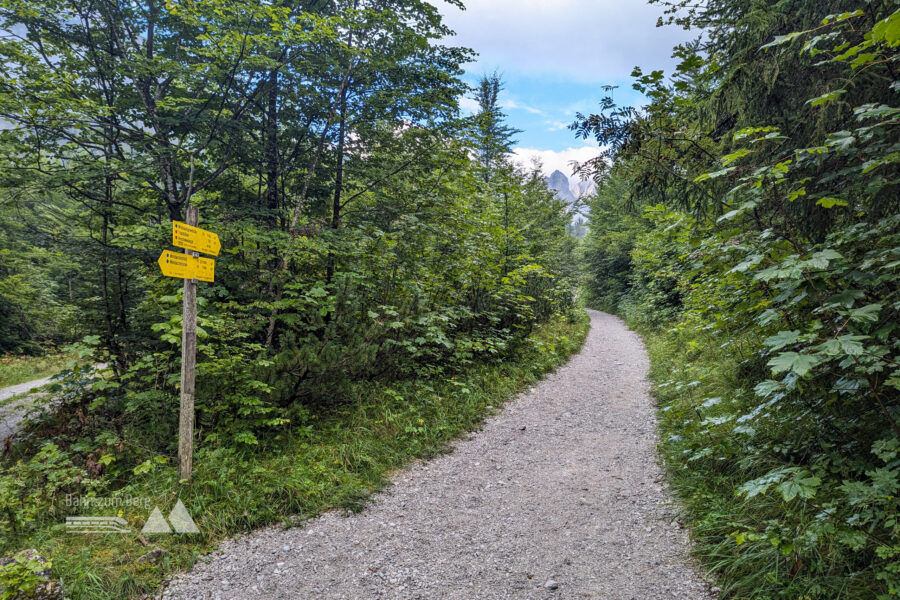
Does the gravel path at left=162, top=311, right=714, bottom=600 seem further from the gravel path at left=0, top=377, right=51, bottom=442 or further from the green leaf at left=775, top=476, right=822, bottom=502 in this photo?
the gravel path at left=0, top=377, right=51, bottom=442

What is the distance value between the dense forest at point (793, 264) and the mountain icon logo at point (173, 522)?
4.80 meters

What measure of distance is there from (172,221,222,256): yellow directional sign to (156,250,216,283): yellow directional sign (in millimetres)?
112

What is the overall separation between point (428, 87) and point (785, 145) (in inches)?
243

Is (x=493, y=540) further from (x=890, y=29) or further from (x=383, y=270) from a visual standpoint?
(x=383, y=270)

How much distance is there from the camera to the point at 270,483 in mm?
4344

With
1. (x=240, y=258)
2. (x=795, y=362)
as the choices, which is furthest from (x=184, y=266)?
(x=795, y=362)

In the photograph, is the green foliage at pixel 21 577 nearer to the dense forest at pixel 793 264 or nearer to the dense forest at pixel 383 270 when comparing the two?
the dense forest at pixel 383 270

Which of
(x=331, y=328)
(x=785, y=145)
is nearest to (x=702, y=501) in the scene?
(x=785, y=145)

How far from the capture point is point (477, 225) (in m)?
9.29

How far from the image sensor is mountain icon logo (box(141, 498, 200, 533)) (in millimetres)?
3686

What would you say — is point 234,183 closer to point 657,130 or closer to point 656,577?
point 657,130

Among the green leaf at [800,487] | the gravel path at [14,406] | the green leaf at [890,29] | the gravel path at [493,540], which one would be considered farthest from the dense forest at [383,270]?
the gravel path at [14,406]

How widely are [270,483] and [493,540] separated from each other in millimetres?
2610

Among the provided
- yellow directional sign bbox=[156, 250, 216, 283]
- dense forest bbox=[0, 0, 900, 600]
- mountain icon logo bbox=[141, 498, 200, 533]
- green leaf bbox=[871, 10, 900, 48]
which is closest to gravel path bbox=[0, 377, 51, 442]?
dense forest bbox=[0, 0, 900, 600]
